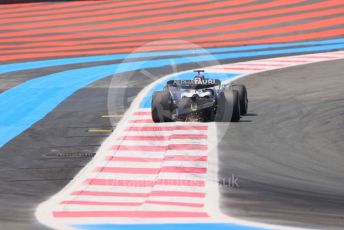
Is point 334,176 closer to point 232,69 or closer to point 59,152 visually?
point 59,152

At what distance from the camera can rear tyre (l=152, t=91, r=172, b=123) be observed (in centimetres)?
1808

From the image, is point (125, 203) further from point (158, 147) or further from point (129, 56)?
point (129, 56)

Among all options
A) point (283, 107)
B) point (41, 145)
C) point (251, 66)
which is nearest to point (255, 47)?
point (251, 66)

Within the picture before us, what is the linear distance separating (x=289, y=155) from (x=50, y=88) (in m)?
10.4

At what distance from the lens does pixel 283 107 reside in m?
20.1

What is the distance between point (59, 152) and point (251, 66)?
1198 centimetres

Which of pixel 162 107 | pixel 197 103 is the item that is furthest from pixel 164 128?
pixel 197 103

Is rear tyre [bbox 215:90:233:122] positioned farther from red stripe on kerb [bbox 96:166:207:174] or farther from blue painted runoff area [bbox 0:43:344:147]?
blue painted runoff area [bbox 0:43:344:147]

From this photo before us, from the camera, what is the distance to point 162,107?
1809 cm

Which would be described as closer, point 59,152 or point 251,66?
point 59,152

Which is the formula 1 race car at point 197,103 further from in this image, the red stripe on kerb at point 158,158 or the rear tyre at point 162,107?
the red stripe on kerb at point 158,158

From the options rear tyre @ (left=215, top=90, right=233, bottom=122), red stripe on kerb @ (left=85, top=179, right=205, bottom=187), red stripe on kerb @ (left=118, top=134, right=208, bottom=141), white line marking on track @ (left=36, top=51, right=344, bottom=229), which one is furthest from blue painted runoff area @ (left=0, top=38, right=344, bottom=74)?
red stripe on kerb @ (left=85, top=179, right=205, bottom=187)

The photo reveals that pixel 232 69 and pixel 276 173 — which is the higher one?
pixel 232 69

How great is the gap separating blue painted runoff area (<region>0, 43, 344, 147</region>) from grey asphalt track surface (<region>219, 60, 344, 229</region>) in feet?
15.3
